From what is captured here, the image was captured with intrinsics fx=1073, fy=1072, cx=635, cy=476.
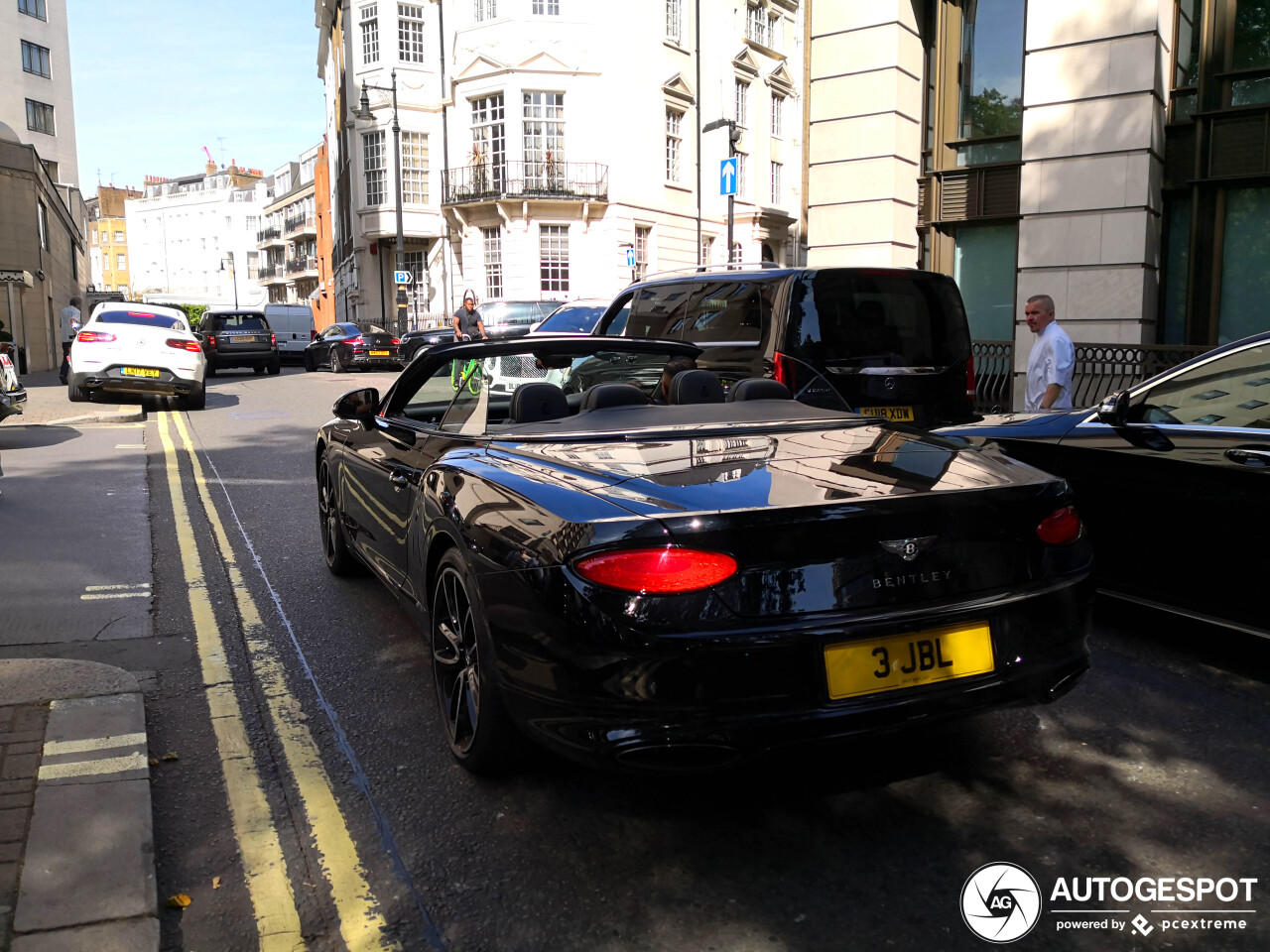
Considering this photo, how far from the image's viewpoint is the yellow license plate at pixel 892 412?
24.2 ft

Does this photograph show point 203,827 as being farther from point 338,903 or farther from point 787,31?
point 787,31

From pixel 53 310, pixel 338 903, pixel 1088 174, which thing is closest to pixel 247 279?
pixel 53 310

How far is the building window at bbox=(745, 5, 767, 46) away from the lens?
42281 mm

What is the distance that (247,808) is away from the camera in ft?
10.8

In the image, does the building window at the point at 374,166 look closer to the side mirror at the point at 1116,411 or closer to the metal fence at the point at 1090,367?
the metal fence at the point at 1090,367

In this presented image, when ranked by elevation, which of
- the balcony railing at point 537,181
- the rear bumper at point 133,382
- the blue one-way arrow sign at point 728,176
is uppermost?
the balcony railing at point 537,181

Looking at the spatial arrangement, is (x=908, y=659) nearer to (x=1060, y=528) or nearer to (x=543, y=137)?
(x=1060, y=528)

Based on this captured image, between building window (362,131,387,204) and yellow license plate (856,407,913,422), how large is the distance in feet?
128

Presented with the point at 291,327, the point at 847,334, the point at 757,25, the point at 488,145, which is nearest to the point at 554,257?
the point at 488,145

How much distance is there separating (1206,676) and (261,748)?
145 inches

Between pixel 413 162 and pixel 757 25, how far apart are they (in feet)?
48.5

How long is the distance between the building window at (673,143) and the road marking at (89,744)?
37245 mm

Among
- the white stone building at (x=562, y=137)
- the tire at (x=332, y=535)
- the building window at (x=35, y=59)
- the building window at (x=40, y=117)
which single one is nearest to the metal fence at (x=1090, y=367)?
the tire at (x=332, y=535)

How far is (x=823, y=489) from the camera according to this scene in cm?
299
